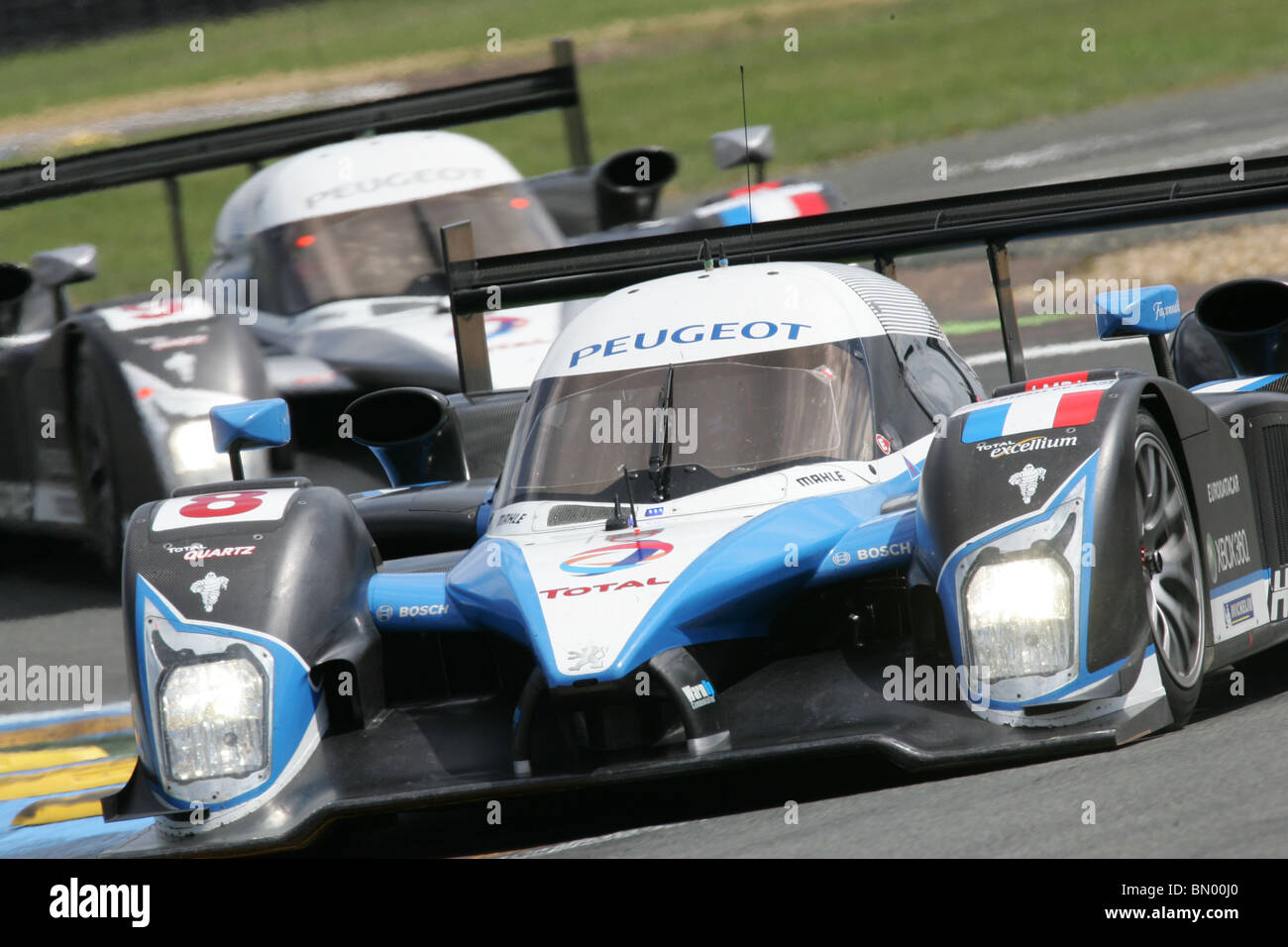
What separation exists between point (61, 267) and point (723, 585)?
6.23 meters

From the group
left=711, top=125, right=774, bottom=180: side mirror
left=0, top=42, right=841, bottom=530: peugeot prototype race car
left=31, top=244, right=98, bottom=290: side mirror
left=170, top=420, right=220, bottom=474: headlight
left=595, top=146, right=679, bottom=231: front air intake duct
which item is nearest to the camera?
left=170, top=420, right=220, bottom=474: headlight

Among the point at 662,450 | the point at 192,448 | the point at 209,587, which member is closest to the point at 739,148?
the point at 192,448

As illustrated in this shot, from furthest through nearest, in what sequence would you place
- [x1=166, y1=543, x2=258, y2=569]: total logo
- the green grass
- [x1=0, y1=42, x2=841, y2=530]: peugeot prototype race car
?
the green grass → [x1=0, y1=42, x2=841, y2=530]: peugeot prototype race car → [x1=166, y1=543, x2=258, y2=569]: total logo

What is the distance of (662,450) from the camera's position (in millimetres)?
5371

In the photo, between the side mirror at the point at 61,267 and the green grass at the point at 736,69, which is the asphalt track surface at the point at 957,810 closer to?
the side mirror at the point at 61,267

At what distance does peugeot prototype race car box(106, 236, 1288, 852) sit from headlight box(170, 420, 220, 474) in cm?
278

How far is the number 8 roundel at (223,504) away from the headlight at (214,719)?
62 cm

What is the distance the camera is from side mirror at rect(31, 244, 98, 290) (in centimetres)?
997

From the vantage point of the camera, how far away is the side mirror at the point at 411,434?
276 inches

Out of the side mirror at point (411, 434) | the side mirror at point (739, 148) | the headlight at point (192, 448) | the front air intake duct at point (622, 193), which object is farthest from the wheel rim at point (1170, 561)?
the front air intake duct at point (622, 193)

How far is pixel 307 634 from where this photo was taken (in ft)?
16.8

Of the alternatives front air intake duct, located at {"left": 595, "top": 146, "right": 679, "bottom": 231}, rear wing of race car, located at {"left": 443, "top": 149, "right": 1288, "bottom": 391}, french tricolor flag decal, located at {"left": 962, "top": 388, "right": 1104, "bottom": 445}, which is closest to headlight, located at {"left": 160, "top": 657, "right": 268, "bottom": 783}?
french tricolor flag decal, located at {"left": 962, "top": 388, "right": 1104, "bottom": 445}

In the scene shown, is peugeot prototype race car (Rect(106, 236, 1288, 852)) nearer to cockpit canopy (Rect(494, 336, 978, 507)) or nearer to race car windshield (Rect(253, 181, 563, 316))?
cockpit canopy (Rect(494, 336, 978, 507))
